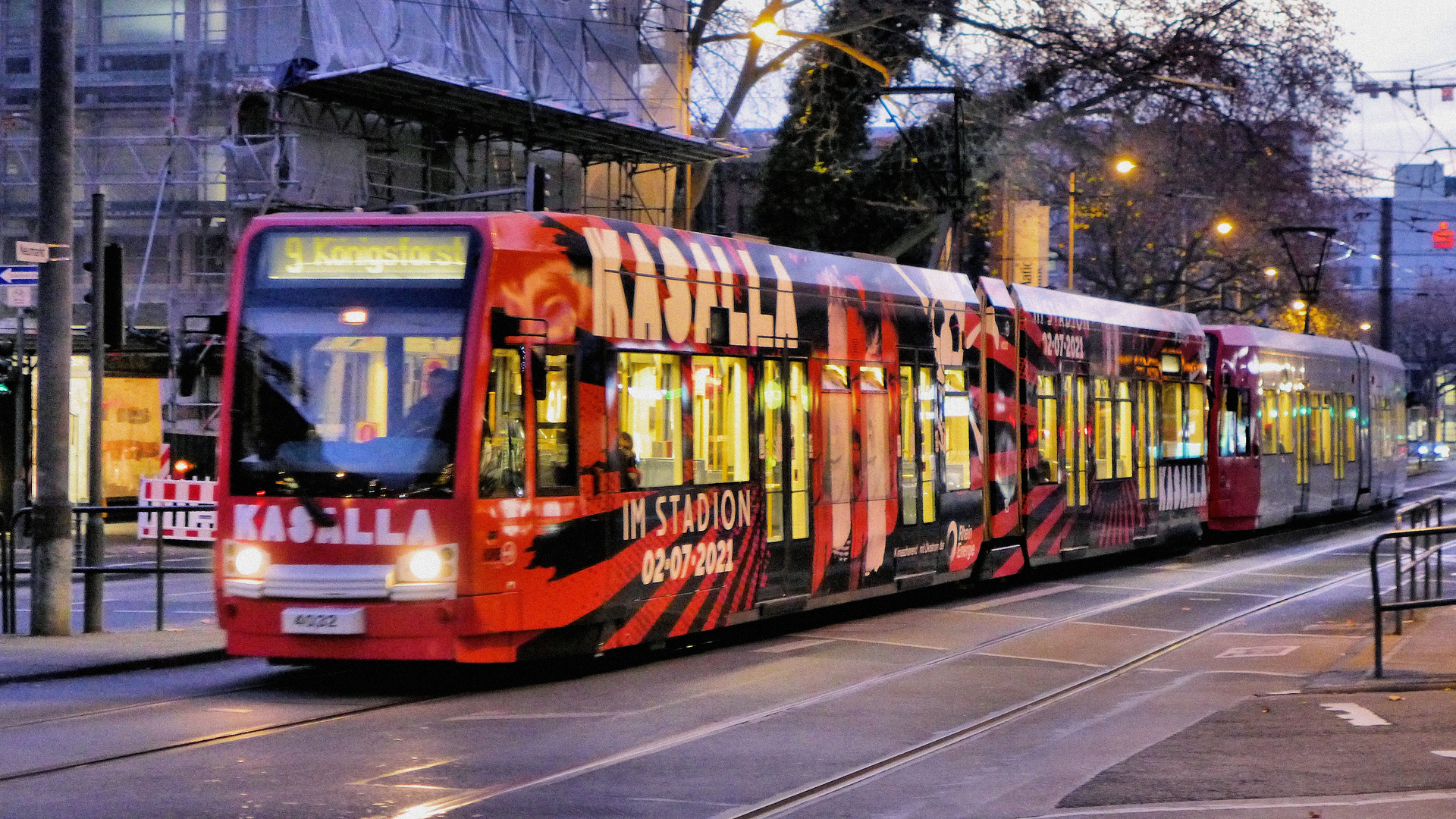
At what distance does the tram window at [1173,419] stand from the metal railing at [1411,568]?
4.94 m

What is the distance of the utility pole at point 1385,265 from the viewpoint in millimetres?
48531

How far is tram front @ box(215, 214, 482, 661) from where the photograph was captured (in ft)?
36.5

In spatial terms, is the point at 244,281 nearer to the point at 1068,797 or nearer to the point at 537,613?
the point at 537,613

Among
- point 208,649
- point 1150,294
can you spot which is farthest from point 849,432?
point 1150,294

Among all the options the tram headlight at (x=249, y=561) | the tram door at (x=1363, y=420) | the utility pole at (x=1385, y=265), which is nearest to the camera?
the tram headlight at (x=249, y=561)

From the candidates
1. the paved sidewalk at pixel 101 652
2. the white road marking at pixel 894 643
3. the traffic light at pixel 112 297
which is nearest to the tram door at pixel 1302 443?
the white road marking at pixel 894 643

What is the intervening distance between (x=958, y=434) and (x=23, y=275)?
8.57 metres

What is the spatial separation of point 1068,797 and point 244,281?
648cm

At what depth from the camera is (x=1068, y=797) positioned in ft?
26.1

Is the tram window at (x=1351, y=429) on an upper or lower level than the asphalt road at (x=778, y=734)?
upper

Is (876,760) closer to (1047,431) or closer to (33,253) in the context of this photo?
(33,253)

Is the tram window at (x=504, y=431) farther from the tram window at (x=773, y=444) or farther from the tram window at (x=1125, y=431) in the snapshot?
the tram window at (x=1125, y=431)

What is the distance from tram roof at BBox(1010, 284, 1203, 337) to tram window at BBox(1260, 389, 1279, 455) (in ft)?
9.39

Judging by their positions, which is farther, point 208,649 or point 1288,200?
point 1288,200
